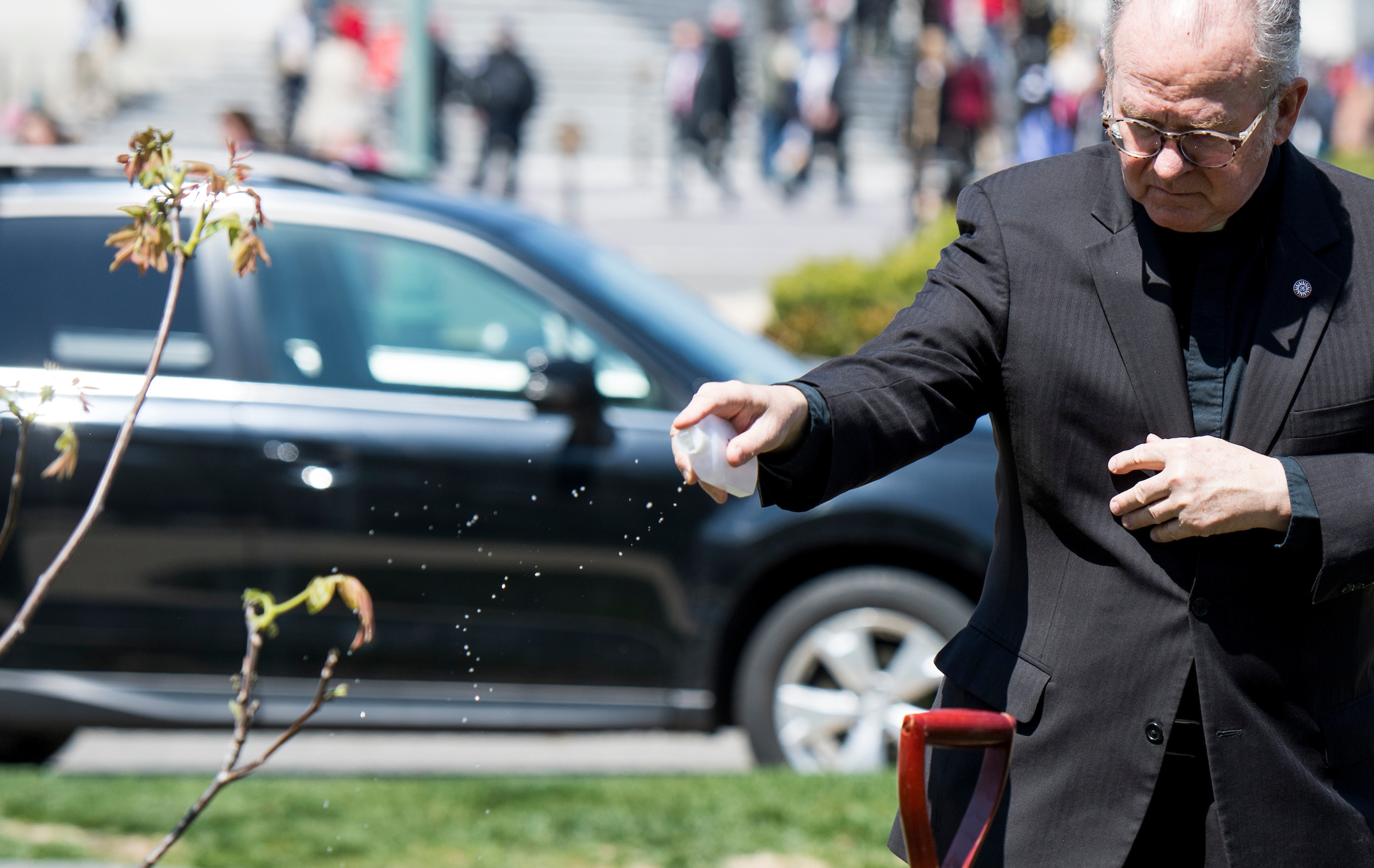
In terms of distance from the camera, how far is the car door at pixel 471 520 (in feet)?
15.4

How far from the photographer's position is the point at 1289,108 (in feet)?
6.43

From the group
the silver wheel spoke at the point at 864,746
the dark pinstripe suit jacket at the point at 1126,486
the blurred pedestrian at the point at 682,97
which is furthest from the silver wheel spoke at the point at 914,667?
the blurred pedestrian at the point at 682,97

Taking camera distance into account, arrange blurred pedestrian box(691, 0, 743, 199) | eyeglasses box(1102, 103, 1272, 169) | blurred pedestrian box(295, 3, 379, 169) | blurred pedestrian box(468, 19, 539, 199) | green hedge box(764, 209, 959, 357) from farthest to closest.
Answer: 1. blurred pedestrian box(691, 0, 743, 199)
2. blurred pedestrian box(468, 19, 539, 199)
3. blurred pedestrian box(295, 3, 379, 169)
4. green hedge box(764, 209, 959, 357)
5. eyeglasses box(1102, 103, 1272, 169)

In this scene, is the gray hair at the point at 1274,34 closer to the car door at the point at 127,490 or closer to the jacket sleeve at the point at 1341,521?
the jacket sleeve at the point at 1341,521

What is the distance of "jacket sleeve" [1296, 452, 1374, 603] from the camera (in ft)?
6.03

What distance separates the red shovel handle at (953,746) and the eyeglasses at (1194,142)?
0.68 metres

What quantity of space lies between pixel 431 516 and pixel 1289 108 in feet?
10.5

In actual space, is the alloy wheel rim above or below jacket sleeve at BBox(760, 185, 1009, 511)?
below

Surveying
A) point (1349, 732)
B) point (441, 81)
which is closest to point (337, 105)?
point (441, 81)

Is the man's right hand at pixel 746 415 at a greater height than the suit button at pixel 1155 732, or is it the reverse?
the man's right hand at pixel 746 415

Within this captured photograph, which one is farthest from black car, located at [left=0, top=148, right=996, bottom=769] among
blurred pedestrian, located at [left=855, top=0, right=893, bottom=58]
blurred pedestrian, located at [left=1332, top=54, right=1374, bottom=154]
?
blurred pedestrian, located at [left=855, top=0, right=893, bottom=58]

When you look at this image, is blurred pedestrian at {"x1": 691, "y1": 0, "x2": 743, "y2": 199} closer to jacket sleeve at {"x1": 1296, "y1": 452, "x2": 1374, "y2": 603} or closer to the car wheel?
the car wheel

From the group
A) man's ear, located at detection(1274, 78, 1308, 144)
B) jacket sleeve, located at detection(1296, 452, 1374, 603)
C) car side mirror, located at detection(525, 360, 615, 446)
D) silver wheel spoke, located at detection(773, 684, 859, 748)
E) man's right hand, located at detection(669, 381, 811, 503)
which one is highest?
man's ear, located at detection(1274, 78, 1308, 144)

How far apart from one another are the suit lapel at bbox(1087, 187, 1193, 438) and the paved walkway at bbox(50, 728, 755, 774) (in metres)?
3.54
